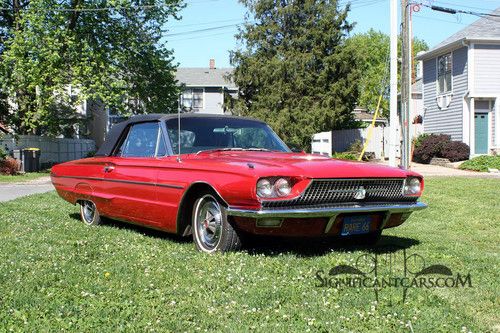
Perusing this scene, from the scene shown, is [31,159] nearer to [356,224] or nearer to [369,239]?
[369,239]

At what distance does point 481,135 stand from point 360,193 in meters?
23.0

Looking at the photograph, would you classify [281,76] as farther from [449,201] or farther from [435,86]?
[449,201]

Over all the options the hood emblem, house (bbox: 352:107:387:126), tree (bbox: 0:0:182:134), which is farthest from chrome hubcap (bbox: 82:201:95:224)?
house (bbox: 352:107:387:126)

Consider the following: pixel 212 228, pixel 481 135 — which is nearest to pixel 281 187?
pixel 212 228

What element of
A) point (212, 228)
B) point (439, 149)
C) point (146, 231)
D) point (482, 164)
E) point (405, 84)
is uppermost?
point (405, 84)

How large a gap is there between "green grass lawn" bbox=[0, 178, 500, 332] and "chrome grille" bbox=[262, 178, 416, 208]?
0.53 meters

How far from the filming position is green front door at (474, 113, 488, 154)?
1047 inches

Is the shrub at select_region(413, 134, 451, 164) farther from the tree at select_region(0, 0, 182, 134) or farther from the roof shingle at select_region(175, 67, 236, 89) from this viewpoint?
the roof shingle at select_region(175, 67, 236, 89)

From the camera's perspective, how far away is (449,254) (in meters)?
5.84

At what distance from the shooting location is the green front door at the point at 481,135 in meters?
26.6

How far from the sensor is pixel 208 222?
594 cm

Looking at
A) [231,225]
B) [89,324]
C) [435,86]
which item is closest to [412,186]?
[231,225]

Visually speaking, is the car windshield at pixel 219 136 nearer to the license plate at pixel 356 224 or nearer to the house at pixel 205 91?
the license plate at pixel 356 224

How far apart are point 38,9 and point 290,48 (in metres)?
13.6
